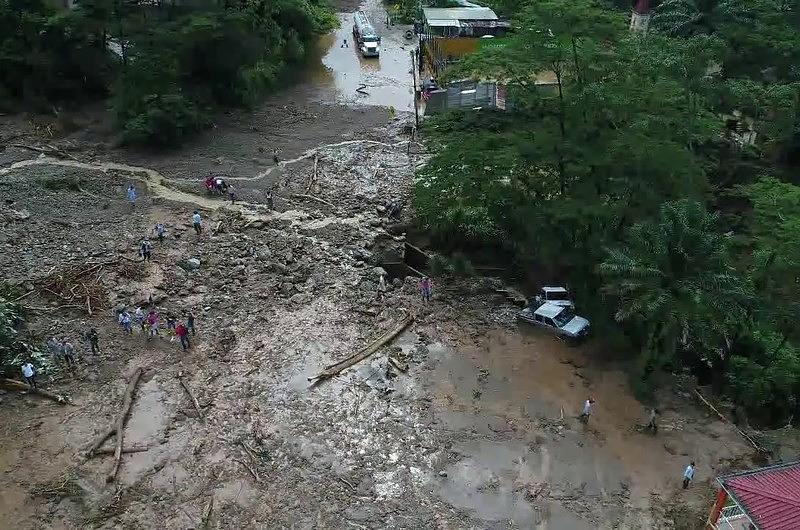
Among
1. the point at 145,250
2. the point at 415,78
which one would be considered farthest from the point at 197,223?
the point at 415,78

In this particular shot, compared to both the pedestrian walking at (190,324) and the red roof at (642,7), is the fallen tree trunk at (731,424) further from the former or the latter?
the red roof at (642,7)

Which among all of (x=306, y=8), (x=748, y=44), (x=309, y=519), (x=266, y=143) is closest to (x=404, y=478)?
(x=309, y=519)

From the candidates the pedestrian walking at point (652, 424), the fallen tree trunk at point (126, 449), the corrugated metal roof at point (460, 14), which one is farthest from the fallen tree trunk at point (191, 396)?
the corrugated metal roof at point (460, 14)

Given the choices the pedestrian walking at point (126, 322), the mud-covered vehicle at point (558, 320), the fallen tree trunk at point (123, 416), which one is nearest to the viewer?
the fallen tree trunk at point (123, 416)

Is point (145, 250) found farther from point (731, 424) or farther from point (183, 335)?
point (731, 424)

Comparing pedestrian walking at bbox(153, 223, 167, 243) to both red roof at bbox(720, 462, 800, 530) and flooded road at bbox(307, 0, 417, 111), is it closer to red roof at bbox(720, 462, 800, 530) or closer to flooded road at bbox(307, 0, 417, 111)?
flooded road at bbox(307, 0, 417, 111)

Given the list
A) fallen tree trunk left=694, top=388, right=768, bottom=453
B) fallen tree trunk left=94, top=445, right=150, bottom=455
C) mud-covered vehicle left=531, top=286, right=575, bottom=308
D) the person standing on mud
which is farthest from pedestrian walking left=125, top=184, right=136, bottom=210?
fallen tree trunk left=694, top=388, right=768, bottom=453

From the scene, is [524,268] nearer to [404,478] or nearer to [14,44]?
[404,478]
